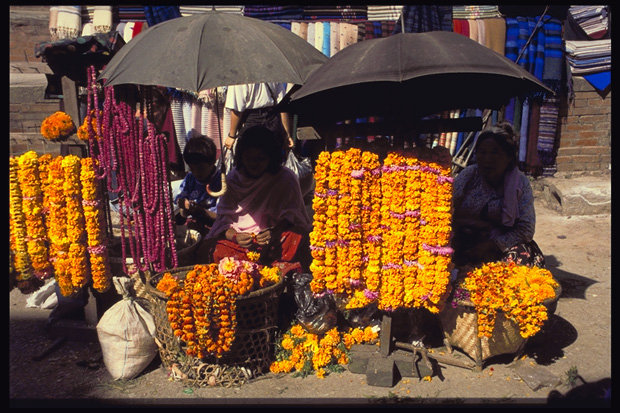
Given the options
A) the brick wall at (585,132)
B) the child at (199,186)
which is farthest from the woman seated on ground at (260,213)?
the brick wall at (585,132)

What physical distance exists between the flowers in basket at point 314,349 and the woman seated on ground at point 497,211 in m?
1.04

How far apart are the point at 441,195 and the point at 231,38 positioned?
5.64 ft

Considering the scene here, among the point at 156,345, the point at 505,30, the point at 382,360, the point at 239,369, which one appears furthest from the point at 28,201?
the point at 505,30

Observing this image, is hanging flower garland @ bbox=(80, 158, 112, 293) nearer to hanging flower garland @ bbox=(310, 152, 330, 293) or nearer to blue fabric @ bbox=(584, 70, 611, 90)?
hanging flower garland @ bbox=(310, 152, 330, 293)

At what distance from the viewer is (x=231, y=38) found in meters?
3.41

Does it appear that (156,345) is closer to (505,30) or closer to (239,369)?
(239,369)

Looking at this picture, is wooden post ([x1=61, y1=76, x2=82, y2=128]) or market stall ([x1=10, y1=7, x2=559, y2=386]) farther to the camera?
wooden post ([x1=61, y1=76, x2=82, y2=128])

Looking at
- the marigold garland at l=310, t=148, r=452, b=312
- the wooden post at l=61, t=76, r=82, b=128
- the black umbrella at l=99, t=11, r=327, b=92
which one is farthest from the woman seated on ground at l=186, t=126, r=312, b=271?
the wooden post at l=61, t=76, r=82, b=128

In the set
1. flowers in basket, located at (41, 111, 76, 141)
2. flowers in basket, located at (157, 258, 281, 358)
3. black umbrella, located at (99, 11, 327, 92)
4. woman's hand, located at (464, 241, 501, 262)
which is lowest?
flowers in basket, located at (157, 258, 281, 358)

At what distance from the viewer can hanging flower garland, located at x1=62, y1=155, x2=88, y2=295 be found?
3406mm

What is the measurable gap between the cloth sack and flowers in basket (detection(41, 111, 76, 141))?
124 centimetres

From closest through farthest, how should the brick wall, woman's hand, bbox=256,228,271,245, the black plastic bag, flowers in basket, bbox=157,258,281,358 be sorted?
1. flowers in basket, bbox=157,258,281,358
2. the black plastic bag
3. woman's hand, bbox=256,228,271,245
4. the brick wall

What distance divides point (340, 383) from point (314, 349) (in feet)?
0.95

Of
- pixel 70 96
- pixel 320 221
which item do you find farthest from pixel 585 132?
pixel 70 96
